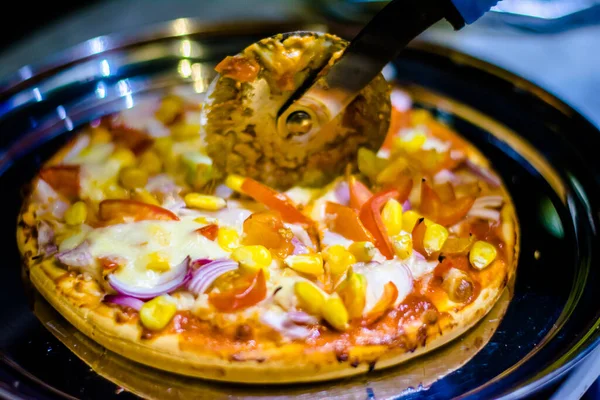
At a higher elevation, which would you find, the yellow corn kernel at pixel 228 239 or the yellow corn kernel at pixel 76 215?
the yellow corn kernel at pixel 76 215

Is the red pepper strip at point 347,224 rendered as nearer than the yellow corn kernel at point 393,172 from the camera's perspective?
Yes

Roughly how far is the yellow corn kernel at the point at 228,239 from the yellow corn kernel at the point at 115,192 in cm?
49

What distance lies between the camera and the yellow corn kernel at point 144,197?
2408 mm

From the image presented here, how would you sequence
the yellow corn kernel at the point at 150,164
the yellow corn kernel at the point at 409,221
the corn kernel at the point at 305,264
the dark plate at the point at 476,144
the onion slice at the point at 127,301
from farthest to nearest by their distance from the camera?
the yellow corn kernel at the point at 150,164 → the yellow corn kernel at the point at 409,221 → the corn kernel at the point at 305,264 → the onion slice at the point at 127,301 → the dark plate at the point at 476,144

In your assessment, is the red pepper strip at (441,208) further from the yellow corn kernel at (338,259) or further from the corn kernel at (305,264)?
the corn kernel at (305,264)

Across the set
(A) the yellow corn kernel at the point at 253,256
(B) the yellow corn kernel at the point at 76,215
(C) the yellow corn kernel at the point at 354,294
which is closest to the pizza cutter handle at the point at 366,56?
(A) the yellow corn kernel at the point at 253,256

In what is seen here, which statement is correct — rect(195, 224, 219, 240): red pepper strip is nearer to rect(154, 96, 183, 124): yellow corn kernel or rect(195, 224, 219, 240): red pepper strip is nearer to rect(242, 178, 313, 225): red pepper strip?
rect(242, 178, 313, 225): red pepper strip

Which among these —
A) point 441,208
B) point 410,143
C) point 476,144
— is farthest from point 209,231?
point 476,144

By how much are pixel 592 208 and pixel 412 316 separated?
102 centimetres

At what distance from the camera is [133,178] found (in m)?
2.50

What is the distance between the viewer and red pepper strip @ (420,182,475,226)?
7.93 ft

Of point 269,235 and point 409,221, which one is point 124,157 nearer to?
point 269,235

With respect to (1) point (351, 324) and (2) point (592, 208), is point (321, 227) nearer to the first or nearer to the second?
(1) point (351, 324)

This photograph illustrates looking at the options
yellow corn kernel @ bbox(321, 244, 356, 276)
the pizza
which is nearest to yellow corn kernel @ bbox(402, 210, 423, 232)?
the pizza
